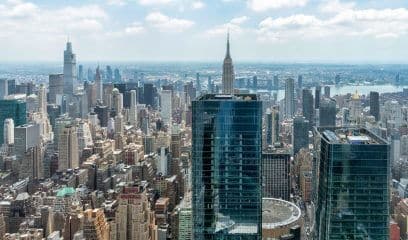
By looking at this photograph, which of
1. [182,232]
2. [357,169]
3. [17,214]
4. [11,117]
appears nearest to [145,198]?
[182,232]

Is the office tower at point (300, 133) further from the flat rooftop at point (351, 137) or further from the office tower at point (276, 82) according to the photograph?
the flat rooftop at point (351, 137)

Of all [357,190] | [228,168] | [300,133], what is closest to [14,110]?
[300,133]

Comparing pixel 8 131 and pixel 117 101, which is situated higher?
pixel 117 101

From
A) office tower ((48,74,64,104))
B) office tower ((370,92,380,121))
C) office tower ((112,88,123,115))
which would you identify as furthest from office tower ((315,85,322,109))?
office tower ((112,88,123,115))

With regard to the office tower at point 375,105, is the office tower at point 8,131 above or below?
below

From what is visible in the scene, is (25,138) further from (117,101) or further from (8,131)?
(117,101)

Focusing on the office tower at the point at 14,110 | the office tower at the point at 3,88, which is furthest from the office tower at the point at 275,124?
the office tower at the point at 14,110

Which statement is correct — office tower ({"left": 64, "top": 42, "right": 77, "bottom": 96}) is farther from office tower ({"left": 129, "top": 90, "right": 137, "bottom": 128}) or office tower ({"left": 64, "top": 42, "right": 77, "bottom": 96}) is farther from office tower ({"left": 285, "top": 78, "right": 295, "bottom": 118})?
office tower ({"left": 285, "top": 78, "right": 295, "bottom": 118})
